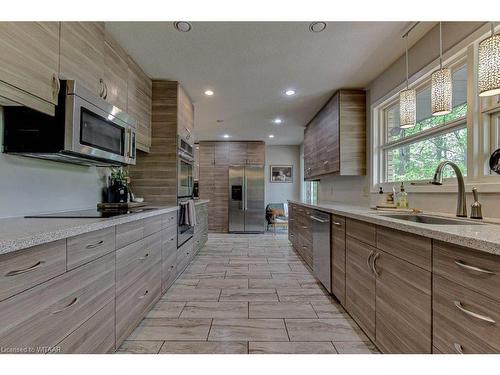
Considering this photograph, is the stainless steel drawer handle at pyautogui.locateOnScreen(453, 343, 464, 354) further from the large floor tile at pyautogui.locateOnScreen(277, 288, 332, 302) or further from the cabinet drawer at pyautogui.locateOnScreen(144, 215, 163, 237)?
the cabinet drawer at pyautogui.locateOnScreen(144, 215, 163, 237)

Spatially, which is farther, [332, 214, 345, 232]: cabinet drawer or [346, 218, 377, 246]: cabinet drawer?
[332, 214, 345, 232]: cabinet drawer

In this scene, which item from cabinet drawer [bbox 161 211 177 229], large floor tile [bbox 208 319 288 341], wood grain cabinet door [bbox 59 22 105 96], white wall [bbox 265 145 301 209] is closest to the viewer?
wood grain cabinet door [bbox 59 22 105 96]

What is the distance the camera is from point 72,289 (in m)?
1.12

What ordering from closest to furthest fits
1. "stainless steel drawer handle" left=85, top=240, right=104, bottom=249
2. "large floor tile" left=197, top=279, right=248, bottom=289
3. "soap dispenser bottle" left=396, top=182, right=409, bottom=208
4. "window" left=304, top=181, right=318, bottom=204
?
"stainless steel drawer handle" left=85, top=240, right=104, bottom=249, "soap dispenser bottle" left=396, top=182, right=409, bottom=208, "large floor tile" left=197, top=279, right=248, bottom=289, "window" left=304, top=181, right=318, bottom=204

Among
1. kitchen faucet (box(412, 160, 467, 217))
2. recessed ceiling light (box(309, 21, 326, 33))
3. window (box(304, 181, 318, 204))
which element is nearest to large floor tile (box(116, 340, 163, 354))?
kitchen faucet (box(412, 160, 467, 217))

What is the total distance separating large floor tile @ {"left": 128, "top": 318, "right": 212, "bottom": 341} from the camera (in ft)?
5.82

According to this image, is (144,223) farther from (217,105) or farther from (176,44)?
(217,105)

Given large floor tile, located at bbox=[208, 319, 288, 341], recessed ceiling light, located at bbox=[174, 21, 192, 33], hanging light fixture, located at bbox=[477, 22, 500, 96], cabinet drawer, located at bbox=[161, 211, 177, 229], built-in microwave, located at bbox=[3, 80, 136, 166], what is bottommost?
large floor tile, located at bbox=[208, 319, 288, 341]

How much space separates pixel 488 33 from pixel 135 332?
321cm

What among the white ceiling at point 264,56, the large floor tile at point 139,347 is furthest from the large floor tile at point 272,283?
the white ceiling at point 264,56

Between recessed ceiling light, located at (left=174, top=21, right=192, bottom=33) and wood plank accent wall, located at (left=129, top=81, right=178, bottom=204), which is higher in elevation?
recessed ceiling light, located at (left=174, top=21, right=192, bottom=33)

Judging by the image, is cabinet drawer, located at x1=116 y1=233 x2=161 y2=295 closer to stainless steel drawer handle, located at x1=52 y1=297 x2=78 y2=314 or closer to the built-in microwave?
stainless steel drawer handle, located at x1=52 y1=297 x2=78 y2=314

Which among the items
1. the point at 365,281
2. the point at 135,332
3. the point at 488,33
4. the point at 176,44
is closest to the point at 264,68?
the point at 176,44

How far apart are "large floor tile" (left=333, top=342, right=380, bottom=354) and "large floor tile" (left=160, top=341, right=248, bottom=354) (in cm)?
64
